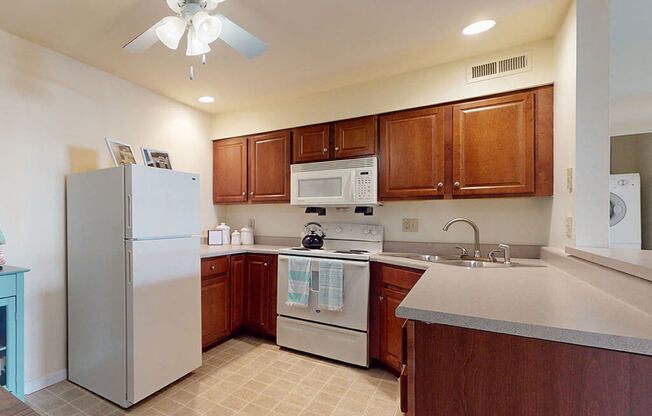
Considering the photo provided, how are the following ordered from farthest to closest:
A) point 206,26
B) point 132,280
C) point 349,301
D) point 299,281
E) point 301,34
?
1. point 299,281
2. point 349,301
3. point 301,34
4. point 132,280
5. point 206,26

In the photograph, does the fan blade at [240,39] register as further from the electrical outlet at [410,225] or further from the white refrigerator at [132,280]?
the electrical outlet at [410,225]

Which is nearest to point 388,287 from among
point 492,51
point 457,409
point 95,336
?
point 457,409

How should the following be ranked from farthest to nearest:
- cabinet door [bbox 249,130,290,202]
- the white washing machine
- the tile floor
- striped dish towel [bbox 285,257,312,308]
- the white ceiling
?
the white washing machine < cabinet door [bbox 249,130,290,202] < striped dish towel [bbox 285,257,312,308] < the tile floor < the white ceiling

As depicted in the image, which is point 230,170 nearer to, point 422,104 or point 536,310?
point 422,104

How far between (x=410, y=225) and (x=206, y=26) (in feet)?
6.81

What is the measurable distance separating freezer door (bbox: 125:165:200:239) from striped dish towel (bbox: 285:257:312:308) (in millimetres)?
831

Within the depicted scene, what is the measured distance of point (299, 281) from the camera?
2516mm

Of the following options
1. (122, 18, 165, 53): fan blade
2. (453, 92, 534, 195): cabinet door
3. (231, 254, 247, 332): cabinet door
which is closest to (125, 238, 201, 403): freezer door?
(231, 254, 247, 332): cabinet door

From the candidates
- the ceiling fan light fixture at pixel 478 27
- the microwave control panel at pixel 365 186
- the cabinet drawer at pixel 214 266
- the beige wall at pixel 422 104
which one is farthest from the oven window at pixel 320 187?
the ceiling fan light fixture at pixel 478 27

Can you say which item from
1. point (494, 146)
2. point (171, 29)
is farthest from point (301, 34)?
point (494, 146)

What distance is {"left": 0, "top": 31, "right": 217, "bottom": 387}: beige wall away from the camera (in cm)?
194

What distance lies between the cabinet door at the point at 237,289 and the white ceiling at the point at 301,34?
5.38 ft

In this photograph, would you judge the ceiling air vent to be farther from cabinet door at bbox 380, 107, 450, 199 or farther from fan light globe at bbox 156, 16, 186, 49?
fan light globe at bbox 156, 16, 186, 49

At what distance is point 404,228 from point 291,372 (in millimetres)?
1495
